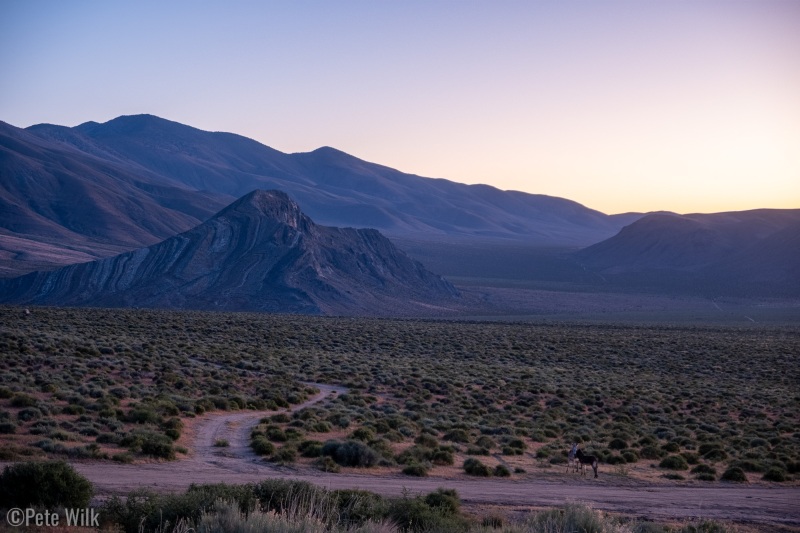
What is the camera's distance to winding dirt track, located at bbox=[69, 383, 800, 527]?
1355 cm

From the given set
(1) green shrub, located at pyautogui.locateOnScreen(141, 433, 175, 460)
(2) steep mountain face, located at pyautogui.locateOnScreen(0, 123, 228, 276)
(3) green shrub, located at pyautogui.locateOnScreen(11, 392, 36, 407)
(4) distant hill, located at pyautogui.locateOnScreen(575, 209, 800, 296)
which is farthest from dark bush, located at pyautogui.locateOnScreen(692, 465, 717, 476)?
(4) distant hill, located at pyautogui.locateOnScreen(575, 209, 800, 296)

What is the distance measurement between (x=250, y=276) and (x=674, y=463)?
8264cm

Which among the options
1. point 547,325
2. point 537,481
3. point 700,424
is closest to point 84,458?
point 537,481

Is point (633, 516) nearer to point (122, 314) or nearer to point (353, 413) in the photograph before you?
point (353, 413)

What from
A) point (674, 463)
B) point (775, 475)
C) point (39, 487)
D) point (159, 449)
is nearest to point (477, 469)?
point (674, 463)

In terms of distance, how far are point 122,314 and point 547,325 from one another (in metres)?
41.7

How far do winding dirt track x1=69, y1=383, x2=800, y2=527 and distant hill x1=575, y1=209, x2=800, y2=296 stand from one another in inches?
4761

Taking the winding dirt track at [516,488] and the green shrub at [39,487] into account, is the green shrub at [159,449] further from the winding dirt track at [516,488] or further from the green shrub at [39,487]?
the green shrub at [39,487]

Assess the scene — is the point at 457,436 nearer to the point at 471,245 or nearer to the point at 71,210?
the point at 71,210

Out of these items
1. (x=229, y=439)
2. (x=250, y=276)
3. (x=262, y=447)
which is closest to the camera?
(x=262, y=447)

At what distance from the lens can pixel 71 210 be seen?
160250mm

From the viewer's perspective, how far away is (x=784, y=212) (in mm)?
196875

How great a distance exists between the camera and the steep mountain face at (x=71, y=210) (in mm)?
133750

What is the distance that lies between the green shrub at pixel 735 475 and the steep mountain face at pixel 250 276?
7435 centimetres
